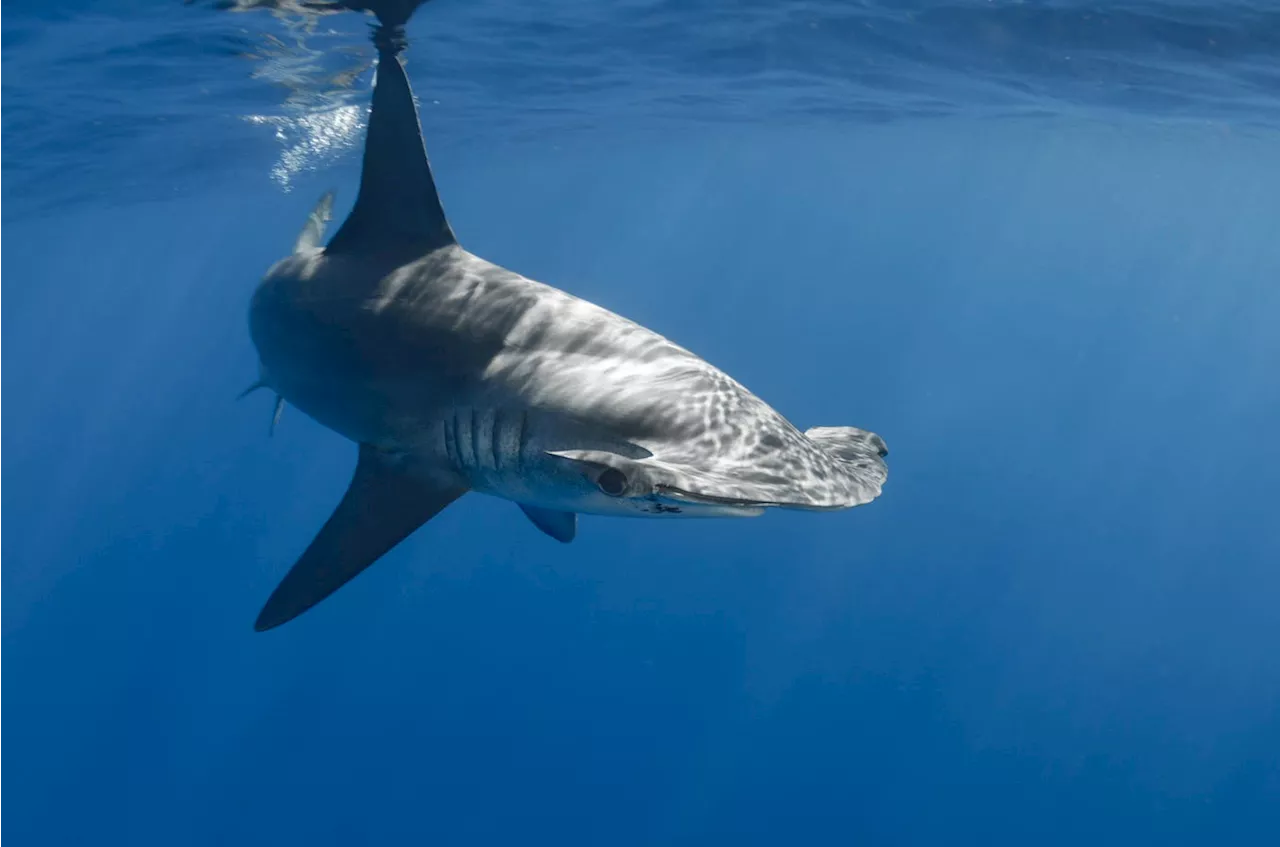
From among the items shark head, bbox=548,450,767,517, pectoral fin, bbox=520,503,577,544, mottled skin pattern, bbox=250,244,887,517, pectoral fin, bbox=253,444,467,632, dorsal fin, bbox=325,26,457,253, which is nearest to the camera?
shark head, bbox=548,450,767,517

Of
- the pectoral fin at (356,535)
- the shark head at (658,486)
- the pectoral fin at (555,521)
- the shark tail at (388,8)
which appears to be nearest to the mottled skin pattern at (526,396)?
the shark head at (658,486)

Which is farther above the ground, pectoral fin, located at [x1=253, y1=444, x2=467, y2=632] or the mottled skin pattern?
the mottled skin pattern

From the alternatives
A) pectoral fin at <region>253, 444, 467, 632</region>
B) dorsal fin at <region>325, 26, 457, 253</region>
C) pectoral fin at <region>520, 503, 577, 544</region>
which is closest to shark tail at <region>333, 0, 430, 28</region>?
dorsal fin at <region>325, 26, 457, 253</region>

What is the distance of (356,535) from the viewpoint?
4.50 meters

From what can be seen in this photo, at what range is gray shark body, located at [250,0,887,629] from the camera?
9.95 feet

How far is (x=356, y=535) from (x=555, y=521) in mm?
1574

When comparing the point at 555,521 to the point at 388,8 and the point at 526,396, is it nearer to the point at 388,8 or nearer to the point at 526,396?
the point at 526,396

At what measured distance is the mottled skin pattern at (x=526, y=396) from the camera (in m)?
2.94

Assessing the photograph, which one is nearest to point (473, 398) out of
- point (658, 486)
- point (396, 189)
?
point (396, 189)

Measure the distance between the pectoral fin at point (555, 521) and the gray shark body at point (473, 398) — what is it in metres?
0.02

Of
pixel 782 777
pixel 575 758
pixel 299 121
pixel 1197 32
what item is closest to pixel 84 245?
pixel 299 121

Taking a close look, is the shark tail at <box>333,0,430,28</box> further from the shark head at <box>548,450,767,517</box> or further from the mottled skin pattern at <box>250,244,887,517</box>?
the shark head at <box>548,450,767,517</box>

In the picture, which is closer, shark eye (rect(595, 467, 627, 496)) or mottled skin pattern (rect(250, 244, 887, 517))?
shark eye (rect(595, 467, 627, 496))

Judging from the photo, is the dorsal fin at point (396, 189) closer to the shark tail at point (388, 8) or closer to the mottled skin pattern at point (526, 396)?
the mottled skin pattern at point (526, 396)
